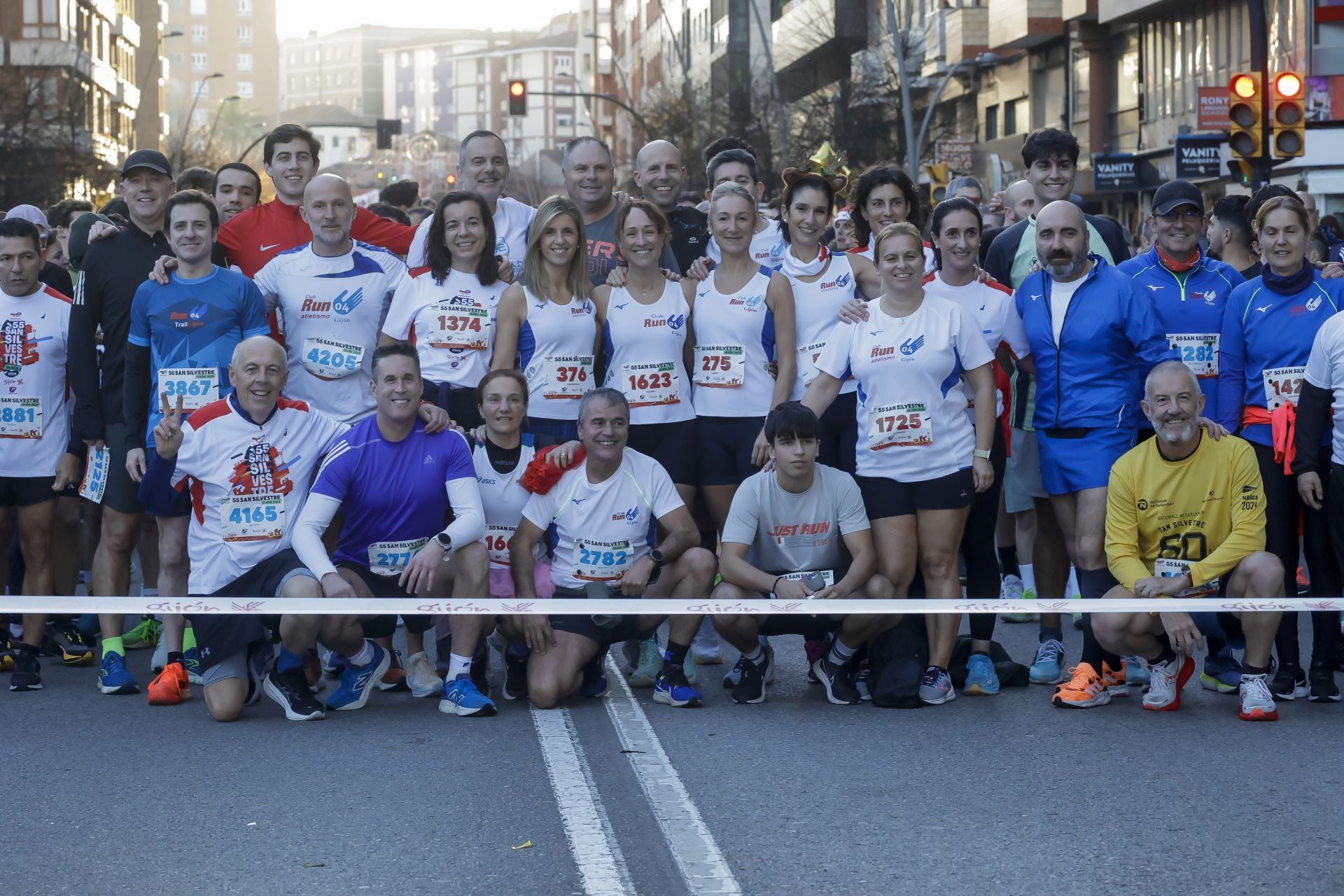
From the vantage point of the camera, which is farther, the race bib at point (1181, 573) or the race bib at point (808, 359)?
the race bib at point (808, 359)

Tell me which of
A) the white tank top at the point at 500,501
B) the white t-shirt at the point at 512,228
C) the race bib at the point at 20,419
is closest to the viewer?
the white tank top at the point at 500,501

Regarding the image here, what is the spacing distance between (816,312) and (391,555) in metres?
2.23

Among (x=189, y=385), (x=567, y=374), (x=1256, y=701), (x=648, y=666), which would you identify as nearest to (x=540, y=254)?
(x=567, y=374)

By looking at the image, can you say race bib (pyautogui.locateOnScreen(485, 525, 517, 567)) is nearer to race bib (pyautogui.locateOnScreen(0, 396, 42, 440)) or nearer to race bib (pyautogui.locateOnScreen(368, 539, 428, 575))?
race bib (pyautogui.locateOnScreen(368, 539, 428, 575))

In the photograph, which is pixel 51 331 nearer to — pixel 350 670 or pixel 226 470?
pixel 226 470

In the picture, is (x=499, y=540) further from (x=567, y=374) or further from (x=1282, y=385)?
(x=1282, y=385)

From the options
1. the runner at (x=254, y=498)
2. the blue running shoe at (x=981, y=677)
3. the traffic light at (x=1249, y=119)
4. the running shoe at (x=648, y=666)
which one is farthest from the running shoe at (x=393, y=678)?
the traffic light at (x=1249, y=119)

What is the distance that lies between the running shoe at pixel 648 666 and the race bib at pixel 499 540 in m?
0.72

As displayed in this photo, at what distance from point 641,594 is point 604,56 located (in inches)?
4939

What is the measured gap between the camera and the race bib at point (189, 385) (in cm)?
827

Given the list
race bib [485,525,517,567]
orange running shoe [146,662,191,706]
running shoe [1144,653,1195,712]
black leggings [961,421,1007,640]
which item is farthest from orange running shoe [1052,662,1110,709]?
orange running shoe [146,662,191,706]

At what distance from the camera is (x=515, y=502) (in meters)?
8.12

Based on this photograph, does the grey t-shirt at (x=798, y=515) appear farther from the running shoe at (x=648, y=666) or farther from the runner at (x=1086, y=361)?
the runner at (x=1086, y=361)

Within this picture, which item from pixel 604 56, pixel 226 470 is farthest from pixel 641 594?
pixel 604 56
